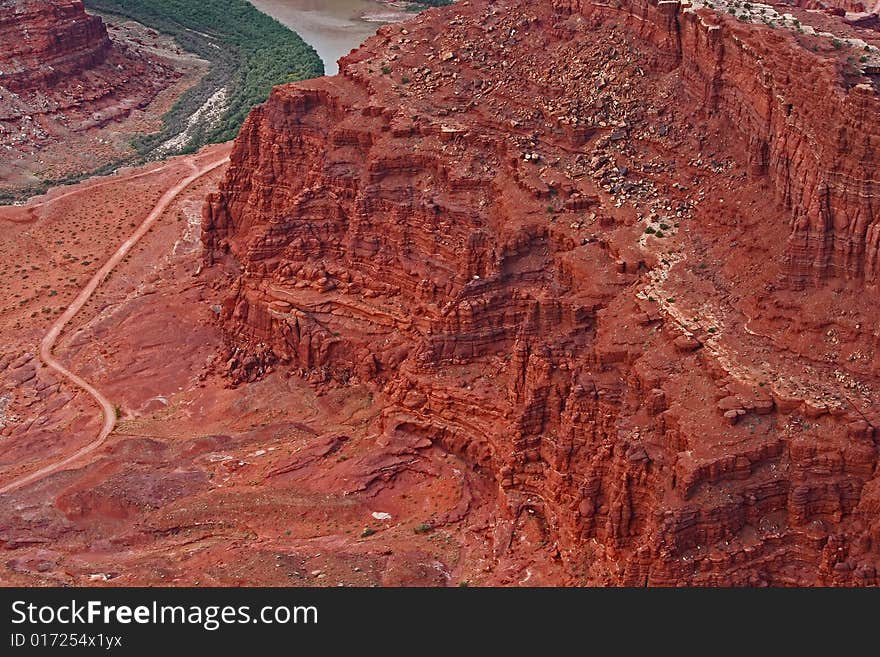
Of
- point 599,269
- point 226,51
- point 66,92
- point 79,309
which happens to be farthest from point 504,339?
point 226,51

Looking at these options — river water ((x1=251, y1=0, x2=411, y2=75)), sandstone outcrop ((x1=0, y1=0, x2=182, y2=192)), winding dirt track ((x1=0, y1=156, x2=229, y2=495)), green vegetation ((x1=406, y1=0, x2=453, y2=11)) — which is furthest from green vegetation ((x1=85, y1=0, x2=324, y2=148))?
green vegetation ((x1=406, y1=0, x2=453, y2=11))

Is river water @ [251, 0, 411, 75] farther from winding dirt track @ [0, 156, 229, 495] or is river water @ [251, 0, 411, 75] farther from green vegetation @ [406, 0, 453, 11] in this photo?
winding dirt track @ [0, 156, 229, 495]

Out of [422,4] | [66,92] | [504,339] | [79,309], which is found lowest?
[79,309]

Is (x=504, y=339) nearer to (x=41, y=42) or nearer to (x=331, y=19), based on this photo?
(x=41, y=42)

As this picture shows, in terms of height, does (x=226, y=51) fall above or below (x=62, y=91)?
below

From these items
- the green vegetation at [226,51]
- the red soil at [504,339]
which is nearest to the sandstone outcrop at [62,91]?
the green vegetation at [226,51]

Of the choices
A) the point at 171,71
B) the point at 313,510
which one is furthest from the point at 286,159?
the point at 171,71
